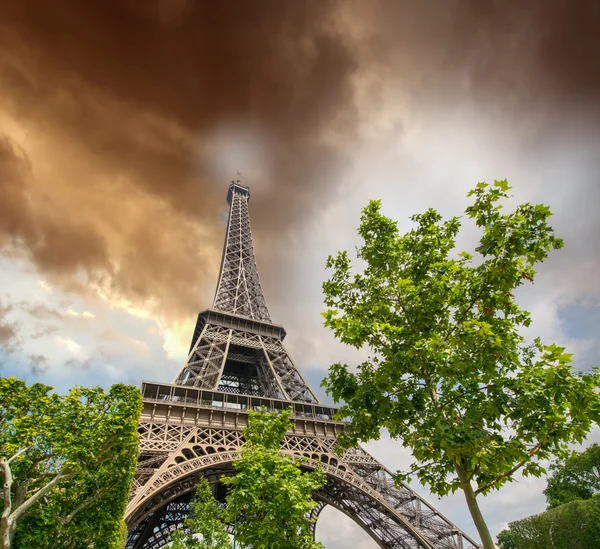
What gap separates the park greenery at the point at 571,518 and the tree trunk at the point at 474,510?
87.1ft

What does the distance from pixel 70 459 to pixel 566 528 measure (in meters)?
36.8

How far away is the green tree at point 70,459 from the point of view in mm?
13969

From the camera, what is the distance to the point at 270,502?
519 inches

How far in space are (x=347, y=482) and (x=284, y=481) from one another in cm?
1453

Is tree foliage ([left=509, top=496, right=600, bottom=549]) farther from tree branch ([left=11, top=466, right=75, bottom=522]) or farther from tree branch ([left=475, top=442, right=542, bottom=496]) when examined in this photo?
tree branch ([left=11, top=466, right=75, bottom=522])

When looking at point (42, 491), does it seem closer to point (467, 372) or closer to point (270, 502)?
point (270, 502)

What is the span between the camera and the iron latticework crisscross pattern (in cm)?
4419

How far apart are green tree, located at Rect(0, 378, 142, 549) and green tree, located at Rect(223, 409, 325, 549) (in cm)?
498

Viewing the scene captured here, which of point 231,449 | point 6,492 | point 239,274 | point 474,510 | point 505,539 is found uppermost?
point 239,274

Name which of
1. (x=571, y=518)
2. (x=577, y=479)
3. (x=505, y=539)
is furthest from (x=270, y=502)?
(x=505, y=539)

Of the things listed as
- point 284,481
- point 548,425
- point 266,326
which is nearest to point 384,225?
point 548,425

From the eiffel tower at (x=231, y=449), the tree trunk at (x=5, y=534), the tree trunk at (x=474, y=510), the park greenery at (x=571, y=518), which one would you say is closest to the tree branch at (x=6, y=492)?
the tree trunk at (x=5, y=534)

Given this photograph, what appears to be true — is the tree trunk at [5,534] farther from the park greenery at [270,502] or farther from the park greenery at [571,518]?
the park greenery at [571,518]

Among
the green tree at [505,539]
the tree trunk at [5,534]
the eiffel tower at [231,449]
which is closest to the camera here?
the tree trunk at [5,534]
